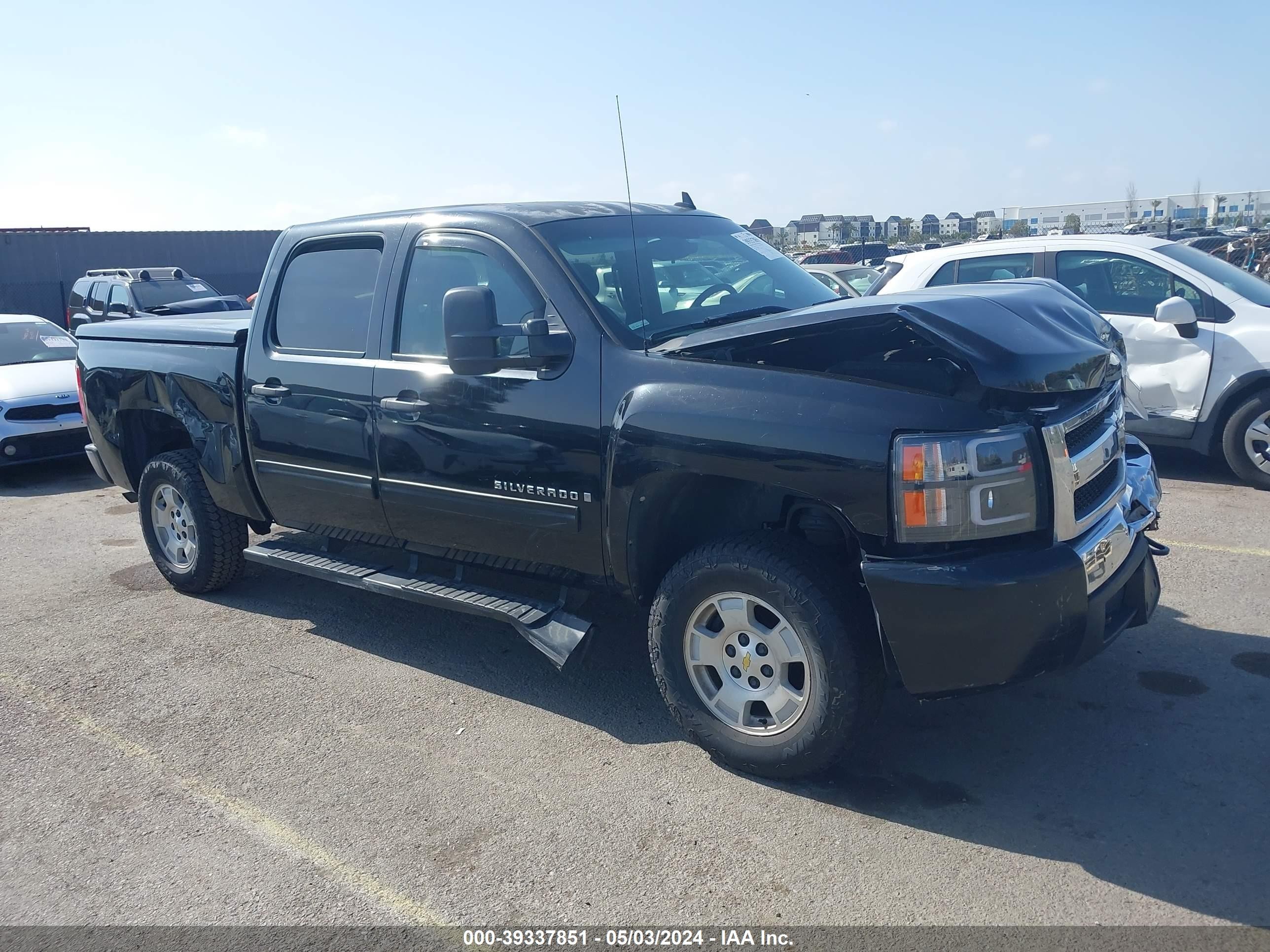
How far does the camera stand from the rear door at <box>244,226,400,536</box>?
188 inches

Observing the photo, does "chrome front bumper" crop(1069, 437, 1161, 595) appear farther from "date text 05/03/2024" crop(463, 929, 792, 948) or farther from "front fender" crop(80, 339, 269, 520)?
"front fender" crop(80, 339, 269, 520)

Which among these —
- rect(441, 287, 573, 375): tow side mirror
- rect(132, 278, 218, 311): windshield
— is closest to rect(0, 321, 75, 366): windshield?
rect(132, 278, 218, 311): windshield

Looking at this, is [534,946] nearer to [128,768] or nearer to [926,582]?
[926,582]

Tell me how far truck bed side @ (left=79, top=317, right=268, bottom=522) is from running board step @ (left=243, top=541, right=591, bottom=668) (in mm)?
469

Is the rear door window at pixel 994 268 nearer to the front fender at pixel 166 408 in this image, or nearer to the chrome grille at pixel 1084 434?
the chrome grille at pixel 1084 434

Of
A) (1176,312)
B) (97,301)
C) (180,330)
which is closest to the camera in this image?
(180,330)

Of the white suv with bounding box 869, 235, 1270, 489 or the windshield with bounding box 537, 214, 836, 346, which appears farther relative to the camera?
the white suv with bounding box 869, 235, 1270, 489

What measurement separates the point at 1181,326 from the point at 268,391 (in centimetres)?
612

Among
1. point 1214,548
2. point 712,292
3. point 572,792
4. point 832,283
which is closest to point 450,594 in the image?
point 572,792

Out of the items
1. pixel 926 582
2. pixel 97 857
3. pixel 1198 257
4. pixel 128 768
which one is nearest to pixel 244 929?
pixel 97 857

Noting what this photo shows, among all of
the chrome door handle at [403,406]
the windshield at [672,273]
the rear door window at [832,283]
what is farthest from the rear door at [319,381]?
the rear door window at [832,283]

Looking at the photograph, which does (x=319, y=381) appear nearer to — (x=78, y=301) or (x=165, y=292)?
(x=165, y=292)

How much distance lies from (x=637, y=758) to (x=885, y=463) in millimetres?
1530

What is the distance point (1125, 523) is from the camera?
3623mm
